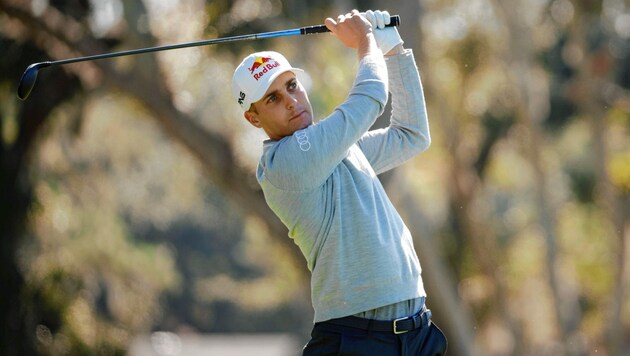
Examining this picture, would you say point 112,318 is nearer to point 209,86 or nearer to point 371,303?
point 209,86

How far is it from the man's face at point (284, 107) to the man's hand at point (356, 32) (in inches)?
9.4

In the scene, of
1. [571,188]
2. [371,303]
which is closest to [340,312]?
[371,303]

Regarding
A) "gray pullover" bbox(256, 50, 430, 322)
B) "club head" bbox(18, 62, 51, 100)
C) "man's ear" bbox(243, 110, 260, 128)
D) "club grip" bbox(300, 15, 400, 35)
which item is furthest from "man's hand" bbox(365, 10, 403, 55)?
"club head" bbox(18, 62, 51, 100)

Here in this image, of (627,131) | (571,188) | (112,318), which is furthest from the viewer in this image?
(571,188)

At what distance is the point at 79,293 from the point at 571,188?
14.2m

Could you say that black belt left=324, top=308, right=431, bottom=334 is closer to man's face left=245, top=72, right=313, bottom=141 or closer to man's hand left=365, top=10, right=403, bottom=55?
man's face left=245, top=72, right=313, bottom=141

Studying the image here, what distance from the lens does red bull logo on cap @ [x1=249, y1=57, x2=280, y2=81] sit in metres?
4.06

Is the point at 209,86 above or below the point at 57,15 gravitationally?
below

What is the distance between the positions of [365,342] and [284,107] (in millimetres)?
842

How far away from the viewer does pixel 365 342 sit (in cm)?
401

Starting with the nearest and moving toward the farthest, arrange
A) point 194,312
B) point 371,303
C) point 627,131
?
point 371,303 → point 627,131 → point 194,312

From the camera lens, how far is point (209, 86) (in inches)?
833

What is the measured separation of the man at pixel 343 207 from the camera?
3.93 m

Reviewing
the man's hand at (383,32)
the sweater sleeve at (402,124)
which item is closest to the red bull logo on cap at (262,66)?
the man's hand at (383,32)
